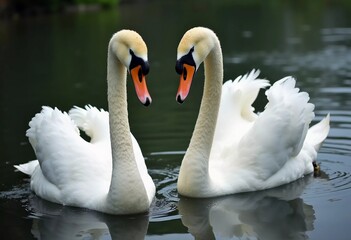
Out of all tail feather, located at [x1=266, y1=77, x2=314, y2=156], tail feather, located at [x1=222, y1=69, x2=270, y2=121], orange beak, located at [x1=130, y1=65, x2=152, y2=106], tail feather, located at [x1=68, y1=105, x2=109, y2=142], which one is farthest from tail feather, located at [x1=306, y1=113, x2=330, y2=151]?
orange beak, located at [x1=130, y1=65, x2=152, y2=106]

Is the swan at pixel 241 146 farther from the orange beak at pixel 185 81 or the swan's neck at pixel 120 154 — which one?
the swan's neck at pixel 120 154

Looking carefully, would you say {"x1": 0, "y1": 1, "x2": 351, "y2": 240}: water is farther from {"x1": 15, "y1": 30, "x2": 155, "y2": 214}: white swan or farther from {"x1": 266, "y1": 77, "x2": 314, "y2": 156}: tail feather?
{"x1": 266, "y1": 77, "x2": 314, "y2": 156}: tail feather

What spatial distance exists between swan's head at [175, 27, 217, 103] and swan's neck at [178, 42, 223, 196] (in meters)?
0.27

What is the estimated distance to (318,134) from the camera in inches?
384

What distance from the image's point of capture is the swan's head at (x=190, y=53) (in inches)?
294

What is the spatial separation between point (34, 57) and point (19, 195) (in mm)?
17586

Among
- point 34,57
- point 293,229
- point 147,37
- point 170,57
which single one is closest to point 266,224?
point 293,229

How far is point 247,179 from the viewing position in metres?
8.39

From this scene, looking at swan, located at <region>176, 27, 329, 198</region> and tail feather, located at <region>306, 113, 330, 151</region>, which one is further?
tail feather, located at <region>306, 113, 330, 151</region>

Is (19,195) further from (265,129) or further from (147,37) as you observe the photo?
(147,37)

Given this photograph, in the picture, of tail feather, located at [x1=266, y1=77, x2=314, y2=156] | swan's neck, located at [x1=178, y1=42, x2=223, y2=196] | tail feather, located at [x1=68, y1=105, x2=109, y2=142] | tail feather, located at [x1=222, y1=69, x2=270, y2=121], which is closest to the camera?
swan's neck, located at [x1=178, y1=42, x2=223, y2=196]

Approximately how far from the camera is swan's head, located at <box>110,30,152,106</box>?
6939 mm

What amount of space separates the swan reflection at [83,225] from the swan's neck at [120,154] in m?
0.16

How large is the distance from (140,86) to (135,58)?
0.27m
